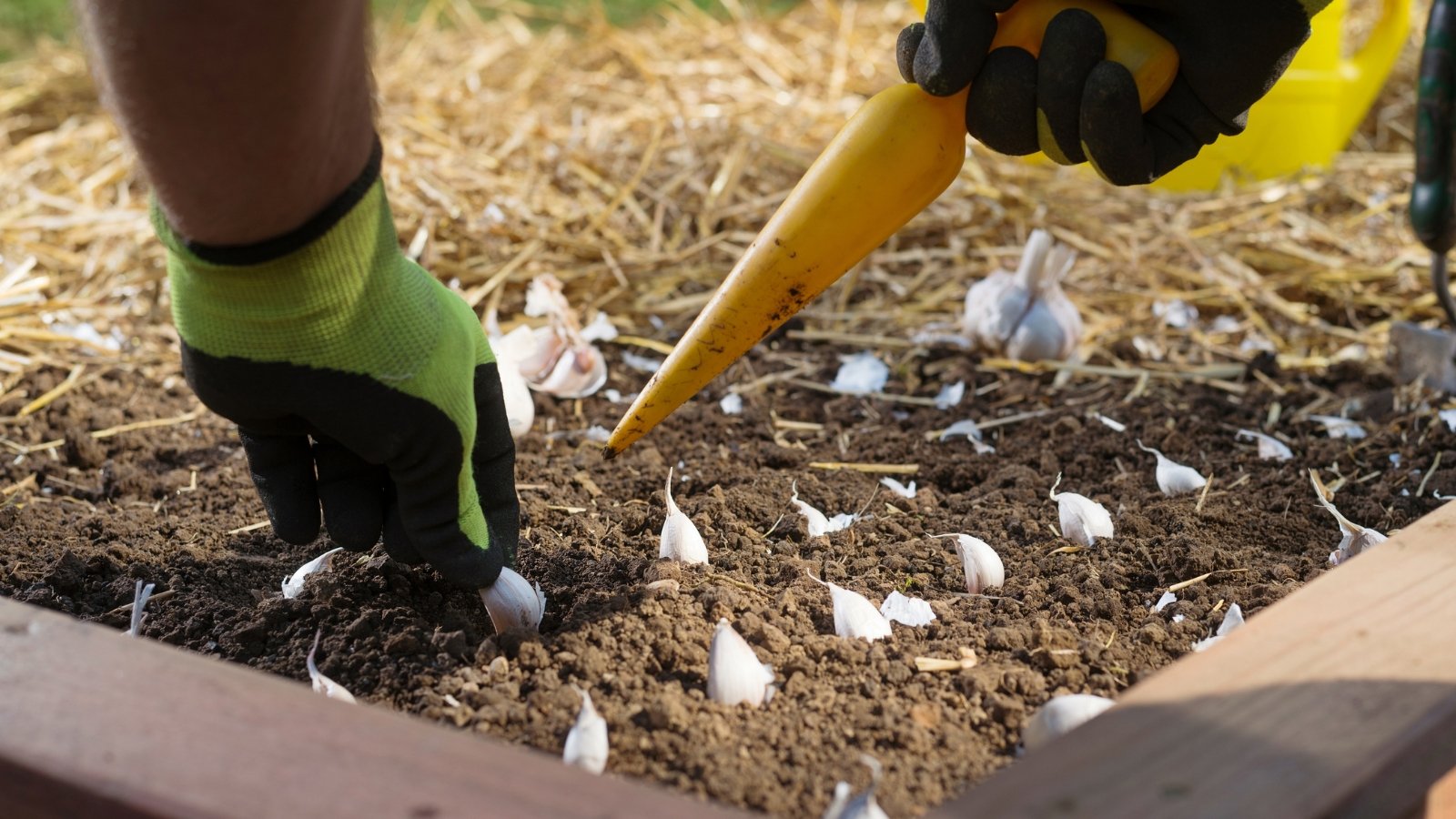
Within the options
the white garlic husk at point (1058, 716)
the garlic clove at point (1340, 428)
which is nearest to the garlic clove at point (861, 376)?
the garlic clove at point (1340, 428)

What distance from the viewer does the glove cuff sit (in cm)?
104

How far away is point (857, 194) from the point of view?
1262mm

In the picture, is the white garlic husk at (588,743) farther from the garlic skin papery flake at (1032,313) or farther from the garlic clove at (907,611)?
the garlic skin papery flake at (1032,313)

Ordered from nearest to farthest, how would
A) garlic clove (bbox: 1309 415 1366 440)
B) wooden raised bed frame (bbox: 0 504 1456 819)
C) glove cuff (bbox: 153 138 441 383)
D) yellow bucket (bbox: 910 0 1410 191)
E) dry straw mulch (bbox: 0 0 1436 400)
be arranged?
wooden raised bed frame (bbox: 0 504 1456 819) < glove cuff (bbox: 153 138 441 383) < garlic clove (bbox: 1309 415 1366 440) < dry straw mulch (bbox: 0 0 1436 400) < yellow bucket (bbox: 910 0 1410 191)

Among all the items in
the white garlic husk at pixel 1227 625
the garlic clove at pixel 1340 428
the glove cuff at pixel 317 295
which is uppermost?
the glove cuff at pixel 317 295

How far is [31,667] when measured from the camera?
3.13ft

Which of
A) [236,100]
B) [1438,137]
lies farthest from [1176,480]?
[236,100]

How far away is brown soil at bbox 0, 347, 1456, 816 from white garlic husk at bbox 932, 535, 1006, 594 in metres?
0.02

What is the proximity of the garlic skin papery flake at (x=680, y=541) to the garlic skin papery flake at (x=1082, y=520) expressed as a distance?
436 millimetres

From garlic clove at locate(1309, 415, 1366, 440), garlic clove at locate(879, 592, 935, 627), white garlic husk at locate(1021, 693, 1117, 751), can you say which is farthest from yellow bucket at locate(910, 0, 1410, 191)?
white garlic husk at locate(1021, 693, 1117, 751)

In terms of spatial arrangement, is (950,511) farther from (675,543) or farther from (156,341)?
(156,341)

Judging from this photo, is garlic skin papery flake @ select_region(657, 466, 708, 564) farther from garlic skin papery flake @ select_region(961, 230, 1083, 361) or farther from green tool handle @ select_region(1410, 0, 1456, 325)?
green tool handle @ select_region(1410, 0, 1456, 325)

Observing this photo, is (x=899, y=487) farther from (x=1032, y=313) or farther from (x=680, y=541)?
(x=1032, y=313)

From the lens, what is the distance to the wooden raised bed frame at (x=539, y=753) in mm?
810
